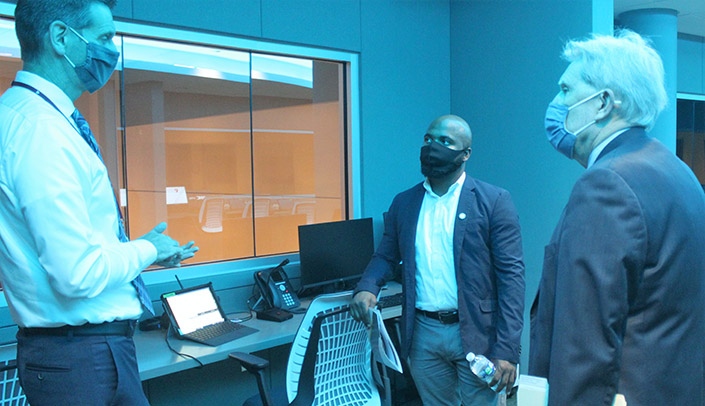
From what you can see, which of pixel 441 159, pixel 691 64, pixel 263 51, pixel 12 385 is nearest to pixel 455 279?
pixel 441 159

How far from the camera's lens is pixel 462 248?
2357 mm

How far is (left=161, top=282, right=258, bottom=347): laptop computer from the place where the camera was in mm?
2768

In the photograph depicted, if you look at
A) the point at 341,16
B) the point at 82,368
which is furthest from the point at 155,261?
the point at 341,16

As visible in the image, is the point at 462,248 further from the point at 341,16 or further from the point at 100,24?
the point at 341,16

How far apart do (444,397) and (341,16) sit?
8.70 ft

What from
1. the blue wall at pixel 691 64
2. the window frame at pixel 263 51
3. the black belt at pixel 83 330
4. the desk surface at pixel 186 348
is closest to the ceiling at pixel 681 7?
the blue wall at pixel 691 64

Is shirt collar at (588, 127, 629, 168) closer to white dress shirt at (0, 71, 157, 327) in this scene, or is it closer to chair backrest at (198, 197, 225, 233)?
white dress shirt at (0, 71, 157, 327)

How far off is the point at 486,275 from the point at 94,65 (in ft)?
5.48

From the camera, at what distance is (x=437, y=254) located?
2.42 meters

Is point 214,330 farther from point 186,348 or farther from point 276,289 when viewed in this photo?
point 276,289

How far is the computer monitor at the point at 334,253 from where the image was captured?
3473 mm

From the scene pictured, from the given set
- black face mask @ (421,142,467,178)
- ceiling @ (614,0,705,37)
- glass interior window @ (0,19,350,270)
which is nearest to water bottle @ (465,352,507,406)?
black face mask @ (421,142,467,178)

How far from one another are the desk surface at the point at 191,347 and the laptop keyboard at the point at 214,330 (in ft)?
0.18

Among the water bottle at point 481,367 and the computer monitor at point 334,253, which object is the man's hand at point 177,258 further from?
the computer monitor at point 334,253
